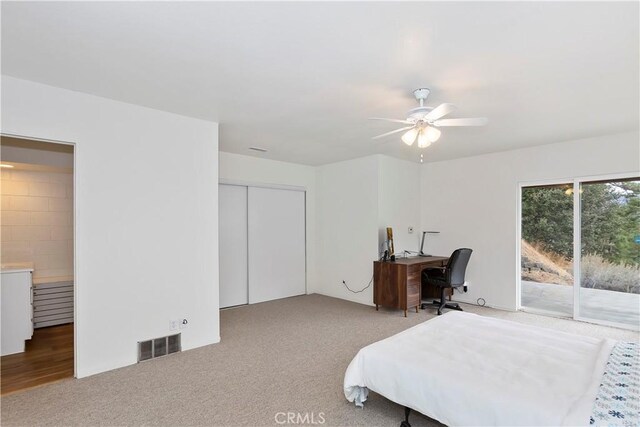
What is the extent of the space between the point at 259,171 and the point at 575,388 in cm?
463

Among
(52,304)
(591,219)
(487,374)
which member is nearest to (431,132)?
(487,374)

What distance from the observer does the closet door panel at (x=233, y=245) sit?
16.3 feet

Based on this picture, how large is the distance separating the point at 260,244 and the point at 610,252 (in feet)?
15.9

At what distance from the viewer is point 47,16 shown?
5.71ft

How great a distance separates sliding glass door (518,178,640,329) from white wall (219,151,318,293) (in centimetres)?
339

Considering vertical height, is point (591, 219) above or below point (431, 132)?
below

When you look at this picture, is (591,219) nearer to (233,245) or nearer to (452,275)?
(452,275)

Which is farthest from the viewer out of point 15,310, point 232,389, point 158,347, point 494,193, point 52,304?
point 494,193

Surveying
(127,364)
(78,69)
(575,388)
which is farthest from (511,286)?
(78,69)

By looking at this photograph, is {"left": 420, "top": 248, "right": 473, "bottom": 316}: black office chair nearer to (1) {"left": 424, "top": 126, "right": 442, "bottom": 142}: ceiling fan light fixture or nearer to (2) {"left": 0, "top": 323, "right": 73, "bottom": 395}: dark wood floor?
(1) {"left": 424, "top": 126, "right": 442, "bottom": 142}: ceiling fan light fixture

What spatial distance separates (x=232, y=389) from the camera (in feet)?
8.36

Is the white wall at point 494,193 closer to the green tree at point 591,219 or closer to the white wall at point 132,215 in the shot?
the green tree at point 591,219

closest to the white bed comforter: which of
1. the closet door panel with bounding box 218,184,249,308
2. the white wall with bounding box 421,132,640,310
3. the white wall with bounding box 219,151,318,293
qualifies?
the white wall with bounding box 421,132,640,310

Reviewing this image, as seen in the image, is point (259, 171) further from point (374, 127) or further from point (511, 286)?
point (511, 286)
